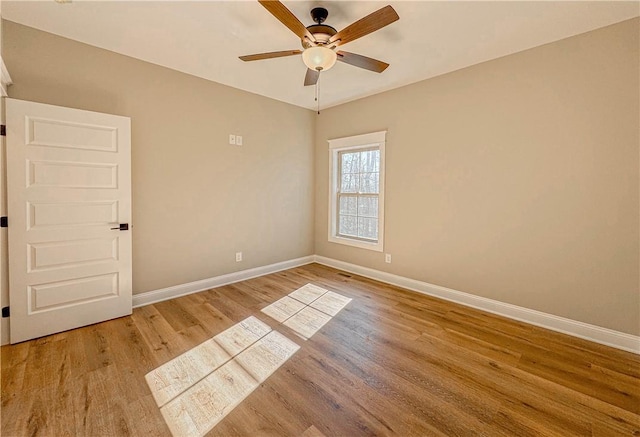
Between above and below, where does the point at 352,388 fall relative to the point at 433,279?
below

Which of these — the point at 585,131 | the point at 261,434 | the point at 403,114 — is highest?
the point at 403,114

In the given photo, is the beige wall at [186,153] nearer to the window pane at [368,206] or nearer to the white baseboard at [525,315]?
the window pane at [368,206]

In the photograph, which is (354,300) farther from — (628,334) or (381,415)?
(628,334)

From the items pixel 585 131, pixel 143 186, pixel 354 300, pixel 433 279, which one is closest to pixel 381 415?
pixel 354 300

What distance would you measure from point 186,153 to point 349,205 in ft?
8.31

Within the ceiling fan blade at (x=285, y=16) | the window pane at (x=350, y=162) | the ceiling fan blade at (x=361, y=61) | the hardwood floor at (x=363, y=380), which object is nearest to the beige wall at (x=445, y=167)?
the window pane at (x=350, y=162)

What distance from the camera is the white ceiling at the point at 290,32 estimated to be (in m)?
2.10

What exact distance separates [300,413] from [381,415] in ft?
1.58

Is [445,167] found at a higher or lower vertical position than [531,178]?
higher

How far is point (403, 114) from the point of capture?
362 centimetres

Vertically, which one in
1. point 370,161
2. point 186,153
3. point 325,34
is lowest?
point 186,153

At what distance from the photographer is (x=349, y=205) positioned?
14.9 ft

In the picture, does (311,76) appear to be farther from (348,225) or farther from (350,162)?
(348,225)

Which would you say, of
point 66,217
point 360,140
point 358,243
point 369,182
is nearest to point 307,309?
point 358,243
